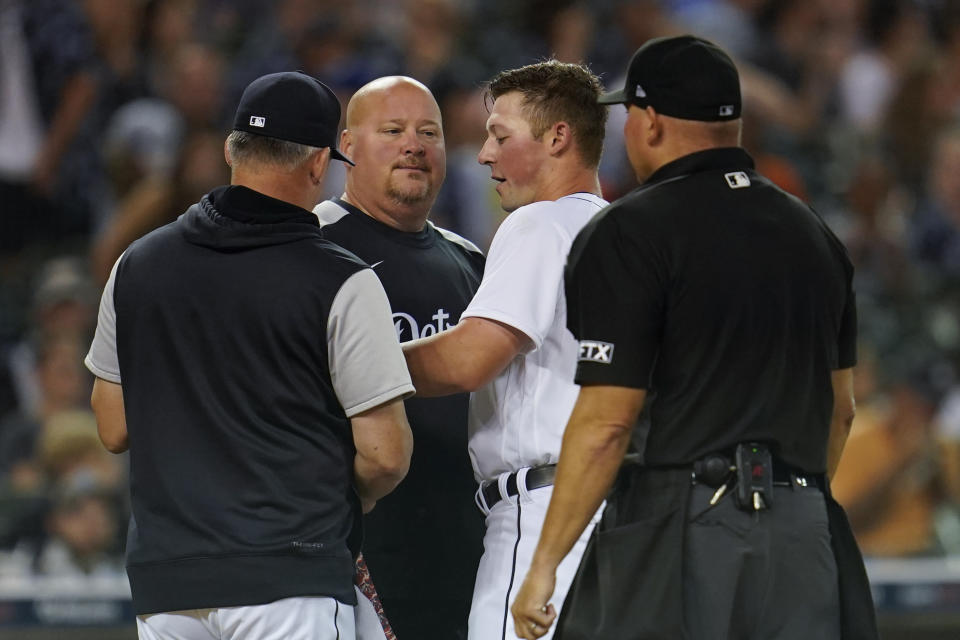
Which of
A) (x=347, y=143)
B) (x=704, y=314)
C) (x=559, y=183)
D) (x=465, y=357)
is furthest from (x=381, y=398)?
(x=347, y=143)

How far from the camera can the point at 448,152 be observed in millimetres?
8383

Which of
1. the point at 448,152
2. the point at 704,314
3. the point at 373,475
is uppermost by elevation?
the point at 704,314

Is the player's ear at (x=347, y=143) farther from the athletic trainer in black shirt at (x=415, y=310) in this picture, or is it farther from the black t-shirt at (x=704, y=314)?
the black t-shirt at (x=704, y=314)

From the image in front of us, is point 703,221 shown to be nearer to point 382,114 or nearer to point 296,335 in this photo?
point 296,335

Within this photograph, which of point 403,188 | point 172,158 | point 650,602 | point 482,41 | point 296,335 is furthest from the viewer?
point 482,41

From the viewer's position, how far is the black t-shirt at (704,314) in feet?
8.79

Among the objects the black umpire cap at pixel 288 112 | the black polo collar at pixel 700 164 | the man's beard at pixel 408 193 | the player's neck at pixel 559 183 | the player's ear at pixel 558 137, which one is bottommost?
the man's beard at pixel 408 193

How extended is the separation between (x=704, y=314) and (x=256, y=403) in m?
0.93

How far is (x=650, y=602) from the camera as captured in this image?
2637mm

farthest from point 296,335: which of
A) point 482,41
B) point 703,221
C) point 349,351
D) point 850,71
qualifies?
point 850,71

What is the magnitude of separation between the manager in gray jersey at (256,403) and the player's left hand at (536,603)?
41cm

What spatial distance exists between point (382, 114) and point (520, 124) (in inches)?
20.5

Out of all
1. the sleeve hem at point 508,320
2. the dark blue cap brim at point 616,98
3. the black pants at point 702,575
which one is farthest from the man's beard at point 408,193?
the black pants at point 702,575

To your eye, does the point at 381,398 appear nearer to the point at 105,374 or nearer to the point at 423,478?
the point at 105,374
